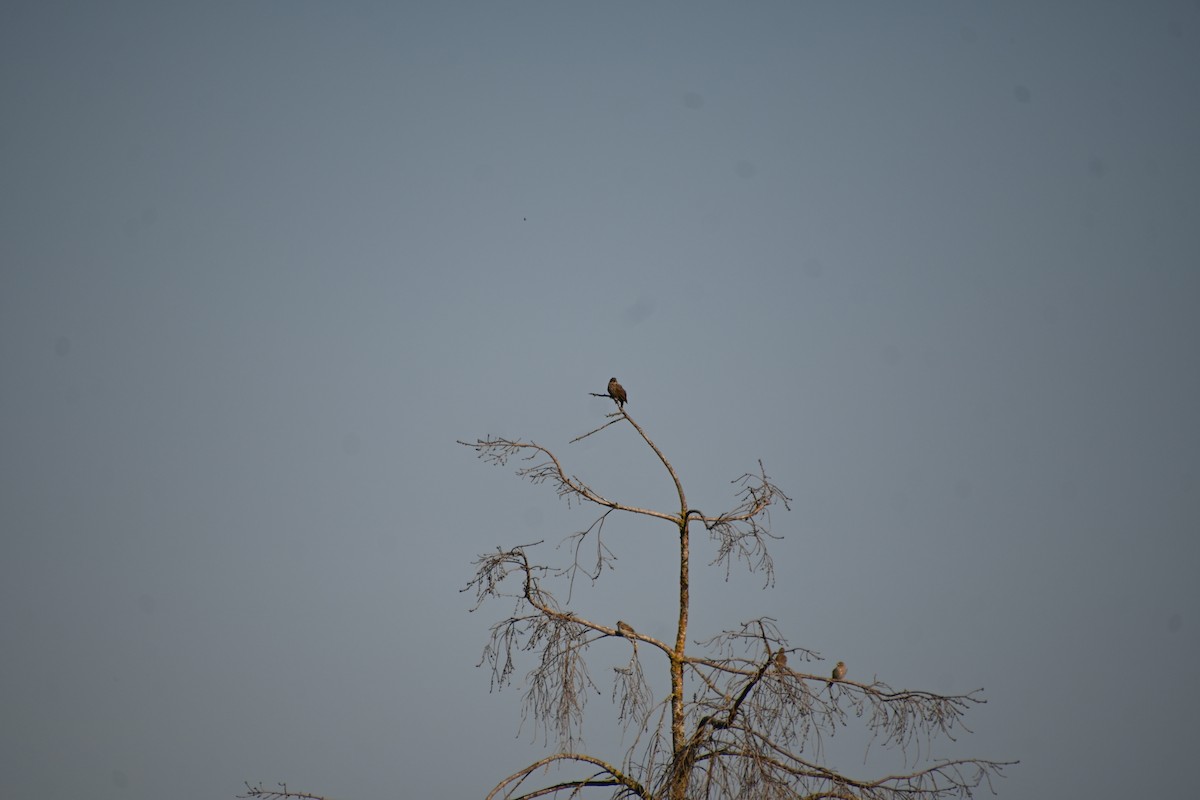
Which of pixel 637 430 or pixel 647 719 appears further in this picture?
pixel 637 430

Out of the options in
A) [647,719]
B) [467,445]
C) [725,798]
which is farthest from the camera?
[467,445]

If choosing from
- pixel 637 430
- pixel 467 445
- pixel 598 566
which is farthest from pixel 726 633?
pixel 467 445

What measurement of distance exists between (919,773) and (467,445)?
164 inches

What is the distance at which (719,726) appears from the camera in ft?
25.8

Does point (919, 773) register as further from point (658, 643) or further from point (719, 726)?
point (658, 643)

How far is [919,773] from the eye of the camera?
7.98 meters

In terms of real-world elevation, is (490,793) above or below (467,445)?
below

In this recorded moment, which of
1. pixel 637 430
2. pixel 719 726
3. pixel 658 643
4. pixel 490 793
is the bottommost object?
pixel 490 793

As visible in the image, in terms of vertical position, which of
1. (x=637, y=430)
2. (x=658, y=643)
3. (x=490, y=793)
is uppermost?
(x=637, y=430)

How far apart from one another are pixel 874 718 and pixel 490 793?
2890mm

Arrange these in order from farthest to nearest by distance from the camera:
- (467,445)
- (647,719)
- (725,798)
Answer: (467,445), (647,719), (725,798)

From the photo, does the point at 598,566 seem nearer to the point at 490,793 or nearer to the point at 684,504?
the point at 684,504

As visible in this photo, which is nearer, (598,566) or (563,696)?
(563,696)

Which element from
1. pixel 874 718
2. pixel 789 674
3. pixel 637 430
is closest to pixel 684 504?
pixel 637 430
